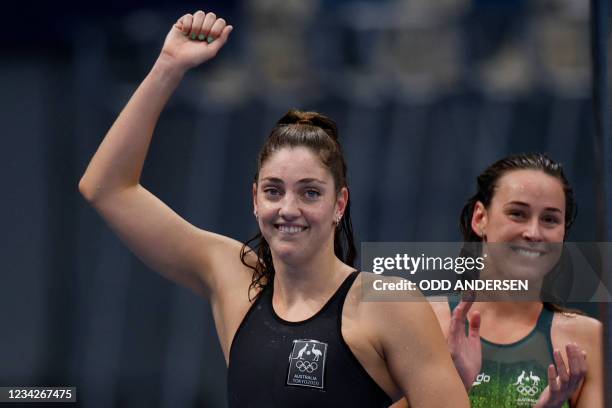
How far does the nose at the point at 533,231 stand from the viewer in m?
2.08

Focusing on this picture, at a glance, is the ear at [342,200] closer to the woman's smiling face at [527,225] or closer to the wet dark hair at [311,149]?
the wet dark hair at [311,149]

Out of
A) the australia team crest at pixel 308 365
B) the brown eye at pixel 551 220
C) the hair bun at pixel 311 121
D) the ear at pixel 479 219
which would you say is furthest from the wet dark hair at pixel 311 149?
the brown eye at pixel 551 220

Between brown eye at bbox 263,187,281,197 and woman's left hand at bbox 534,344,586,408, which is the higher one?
brown eye at bbox 263,187,281,197

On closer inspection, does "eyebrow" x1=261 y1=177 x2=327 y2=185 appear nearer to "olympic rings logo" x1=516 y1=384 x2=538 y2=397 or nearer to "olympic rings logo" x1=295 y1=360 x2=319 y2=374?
"olympic rings logo" x1=295 y1=360 x2=319 y2=374

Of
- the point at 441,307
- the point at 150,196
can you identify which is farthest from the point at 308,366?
the point at 150,196

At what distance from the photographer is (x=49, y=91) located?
9.06ft

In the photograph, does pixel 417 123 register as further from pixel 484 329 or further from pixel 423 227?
pixel 484 329

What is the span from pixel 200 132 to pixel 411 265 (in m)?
1.00

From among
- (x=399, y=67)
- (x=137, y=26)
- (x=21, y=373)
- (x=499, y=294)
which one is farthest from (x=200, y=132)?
(x=499, y=294)

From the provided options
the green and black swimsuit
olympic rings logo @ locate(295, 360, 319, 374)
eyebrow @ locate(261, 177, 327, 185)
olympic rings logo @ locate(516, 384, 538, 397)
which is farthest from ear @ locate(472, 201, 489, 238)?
olympic rings logo @ locate(295, 360, 319, 374)

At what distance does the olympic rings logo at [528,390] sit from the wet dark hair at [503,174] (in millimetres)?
222

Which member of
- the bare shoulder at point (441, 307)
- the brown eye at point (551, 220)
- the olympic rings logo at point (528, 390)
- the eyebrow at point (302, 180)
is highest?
the eyebrow at point (302, 180)

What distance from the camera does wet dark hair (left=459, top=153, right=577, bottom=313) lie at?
216cm

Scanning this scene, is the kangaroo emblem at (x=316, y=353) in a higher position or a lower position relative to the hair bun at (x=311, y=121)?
lower
